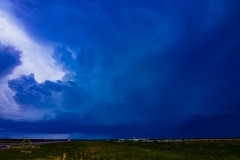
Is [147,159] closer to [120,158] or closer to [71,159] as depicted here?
[120,158]

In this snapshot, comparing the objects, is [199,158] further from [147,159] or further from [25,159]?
[25,159]

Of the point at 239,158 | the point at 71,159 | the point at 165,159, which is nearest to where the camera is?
the point at 71,159

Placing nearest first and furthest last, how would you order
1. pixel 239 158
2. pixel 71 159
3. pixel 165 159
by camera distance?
1. pixel 71 159
2. pixel 165 159
3. pixel 239 158

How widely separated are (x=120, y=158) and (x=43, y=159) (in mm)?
10971

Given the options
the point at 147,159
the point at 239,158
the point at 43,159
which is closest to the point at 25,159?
the point at 43,159

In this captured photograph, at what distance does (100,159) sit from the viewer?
53938 millimetres

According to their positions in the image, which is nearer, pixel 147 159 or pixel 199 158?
pixel 147 159

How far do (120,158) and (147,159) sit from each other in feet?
12.9

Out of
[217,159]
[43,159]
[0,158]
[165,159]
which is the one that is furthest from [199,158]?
[0,158]

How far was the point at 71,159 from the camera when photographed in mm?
51938

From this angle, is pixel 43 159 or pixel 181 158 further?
pixel 181 158

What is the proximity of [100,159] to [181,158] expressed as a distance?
42.5 ft

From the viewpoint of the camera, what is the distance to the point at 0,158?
5406 cm

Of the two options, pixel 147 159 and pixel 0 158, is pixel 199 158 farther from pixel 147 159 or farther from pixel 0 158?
pixel 0 158
